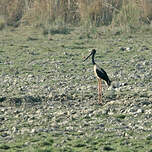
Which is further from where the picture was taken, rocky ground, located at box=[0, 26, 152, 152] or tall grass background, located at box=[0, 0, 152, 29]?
tall grass background, located at box=[0, 0, 152, 29]

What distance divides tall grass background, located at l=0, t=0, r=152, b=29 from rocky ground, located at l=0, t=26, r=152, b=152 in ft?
1.63

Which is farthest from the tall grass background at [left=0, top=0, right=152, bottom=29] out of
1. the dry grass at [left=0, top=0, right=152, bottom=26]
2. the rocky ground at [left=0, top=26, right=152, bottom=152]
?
the rocky ground at [left=0, top=26, right=152, bottom=152]

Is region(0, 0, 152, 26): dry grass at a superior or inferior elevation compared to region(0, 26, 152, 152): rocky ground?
superior

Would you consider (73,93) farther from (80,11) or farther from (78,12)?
(78,12)

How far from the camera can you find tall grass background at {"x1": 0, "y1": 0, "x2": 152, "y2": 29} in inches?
774

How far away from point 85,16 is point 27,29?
78.5 inches

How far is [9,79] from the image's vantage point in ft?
45.1

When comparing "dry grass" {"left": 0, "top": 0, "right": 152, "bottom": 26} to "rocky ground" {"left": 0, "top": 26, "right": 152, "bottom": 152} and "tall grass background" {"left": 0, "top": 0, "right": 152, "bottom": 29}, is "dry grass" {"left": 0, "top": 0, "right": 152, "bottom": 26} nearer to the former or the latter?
"tall grass background" {"left": 0, "top": 0, "right": 152, "bottom": 29}

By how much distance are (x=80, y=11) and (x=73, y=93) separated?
327 inches

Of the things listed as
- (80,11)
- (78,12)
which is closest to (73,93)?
(80,11)

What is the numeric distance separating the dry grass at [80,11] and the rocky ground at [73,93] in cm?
54

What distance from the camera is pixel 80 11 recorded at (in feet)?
65.8

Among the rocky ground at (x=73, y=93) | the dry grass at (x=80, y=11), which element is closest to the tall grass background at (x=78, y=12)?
the dry grass at (x=80, y=11)

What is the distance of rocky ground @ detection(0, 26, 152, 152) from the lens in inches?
347
